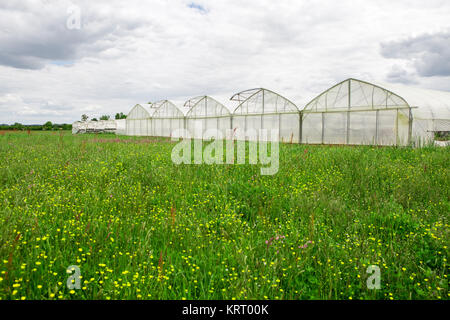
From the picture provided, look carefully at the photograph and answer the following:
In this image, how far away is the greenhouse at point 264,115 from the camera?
71.8 ft

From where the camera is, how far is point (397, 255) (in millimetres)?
3396

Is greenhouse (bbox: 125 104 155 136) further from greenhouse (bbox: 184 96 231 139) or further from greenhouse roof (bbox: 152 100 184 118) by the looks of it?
greenhouse (bbox: 184 96 231 139)

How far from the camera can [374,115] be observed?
17.6m

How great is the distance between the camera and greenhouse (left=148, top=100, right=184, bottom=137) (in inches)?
1227

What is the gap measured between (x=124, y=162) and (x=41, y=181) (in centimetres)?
216

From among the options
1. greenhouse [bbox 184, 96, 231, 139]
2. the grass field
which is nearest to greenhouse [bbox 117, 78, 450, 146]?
greenhouse [bbox 184, 96, 231, 139]

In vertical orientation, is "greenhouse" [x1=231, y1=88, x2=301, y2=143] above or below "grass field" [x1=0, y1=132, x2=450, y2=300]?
above

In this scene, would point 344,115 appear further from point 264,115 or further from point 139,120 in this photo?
point 139,120

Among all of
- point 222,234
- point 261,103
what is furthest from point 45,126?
point 222,234

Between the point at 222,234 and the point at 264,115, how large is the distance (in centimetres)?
2045

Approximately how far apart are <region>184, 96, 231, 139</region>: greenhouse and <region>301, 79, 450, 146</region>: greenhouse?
8.45 meters

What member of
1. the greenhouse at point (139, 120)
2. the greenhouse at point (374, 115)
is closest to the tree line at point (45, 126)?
the greenhouse at point (139, 120)

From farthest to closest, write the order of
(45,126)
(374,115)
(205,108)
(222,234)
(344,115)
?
(45,126) < (205,108) < (344,115) < (374,115) < (222,234)

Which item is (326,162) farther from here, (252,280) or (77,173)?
(77,173)
